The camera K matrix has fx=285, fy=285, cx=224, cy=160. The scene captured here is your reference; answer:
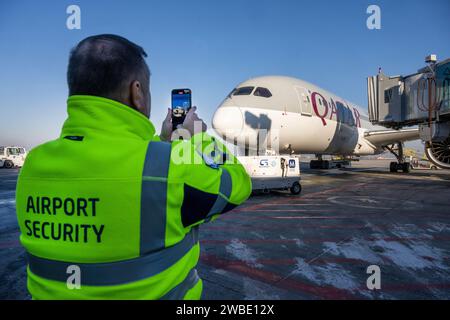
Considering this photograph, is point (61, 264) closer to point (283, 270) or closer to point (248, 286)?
point (248, 286)

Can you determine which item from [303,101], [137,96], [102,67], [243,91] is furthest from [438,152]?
[102,67]

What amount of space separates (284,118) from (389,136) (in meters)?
10.3

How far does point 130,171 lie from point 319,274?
302 centimetres

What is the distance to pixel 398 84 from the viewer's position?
49.0 ft

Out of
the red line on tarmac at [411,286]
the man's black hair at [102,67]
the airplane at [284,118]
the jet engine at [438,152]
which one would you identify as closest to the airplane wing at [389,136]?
the airplane at [284,118]

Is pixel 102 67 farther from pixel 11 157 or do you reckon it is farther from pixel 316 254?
pixel 11 157

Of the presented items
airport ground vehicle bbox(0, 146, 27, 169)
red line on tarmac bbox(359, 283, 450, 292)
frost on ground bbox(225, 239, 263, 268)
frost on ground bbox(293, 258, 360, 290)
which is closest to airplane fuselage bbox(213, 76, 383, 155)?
frost on ground bbox(225, 239, 263, 268)

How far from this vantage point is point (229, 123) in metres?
10.6

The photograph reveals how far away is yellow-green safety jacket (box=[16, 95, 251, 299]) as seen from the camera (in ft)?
3.51

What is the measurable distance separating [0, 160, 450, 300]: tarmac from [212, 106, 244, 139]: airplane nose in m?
4.00

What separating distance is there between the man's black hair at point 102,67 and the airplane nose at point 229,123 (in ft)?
30.5

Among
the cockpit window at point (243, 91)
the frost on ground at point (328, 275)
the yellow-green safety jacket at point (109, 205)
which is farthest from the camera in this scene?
the cockpit window at point (243, 91)

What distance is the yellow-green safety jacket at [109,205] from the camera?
1070mm

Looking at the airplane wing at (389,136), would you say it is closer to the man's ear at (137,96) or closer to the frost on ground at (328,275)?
the frost on ground at (328,275)
